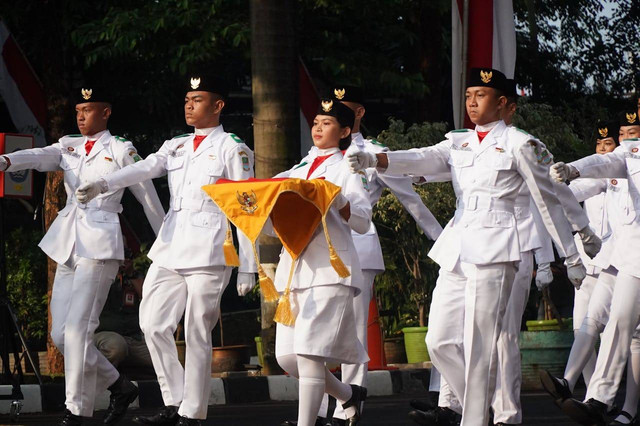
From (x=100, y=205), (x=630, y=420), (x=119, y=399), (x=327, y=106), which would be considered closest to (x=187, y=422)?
(x=119, y=399)

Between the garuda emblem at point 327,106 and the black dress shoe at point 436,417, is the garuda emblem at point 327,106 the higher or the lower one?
the higher one

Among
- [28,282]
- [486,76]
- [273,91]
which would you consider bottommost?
[28,282]

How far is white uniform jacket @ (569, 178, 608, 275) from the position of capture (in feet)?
33.4

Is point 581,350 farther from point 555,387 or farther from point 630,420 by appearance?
point 555,387

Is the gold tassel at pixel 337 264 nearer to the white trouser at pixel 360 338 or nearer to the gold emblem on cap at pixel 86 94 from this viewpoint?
the white trouser at pixel 360 338

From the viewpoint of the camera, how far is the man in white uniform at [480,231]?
25.0 feet

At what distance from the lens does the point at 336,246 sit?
751 cm

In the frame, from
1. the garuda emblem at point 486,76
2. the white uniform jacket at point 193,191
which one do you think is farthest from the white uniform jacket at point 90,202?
the garuda emblem at point 486,76

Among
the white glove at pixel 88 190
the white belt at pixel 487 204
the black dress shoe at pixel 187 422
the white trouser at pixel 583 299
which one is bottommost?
the black dress shoe at pixel 187 422

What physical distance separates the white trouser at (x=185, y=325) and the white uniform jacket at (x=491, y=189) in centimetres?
156

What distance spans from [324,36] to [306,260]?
9.48m

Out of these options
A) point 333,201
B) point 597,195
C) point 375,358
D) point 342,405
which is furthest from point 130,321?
point 333,201

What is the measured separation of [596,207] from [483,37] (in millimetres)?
2218

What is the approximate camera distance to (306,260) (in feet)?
24.5
